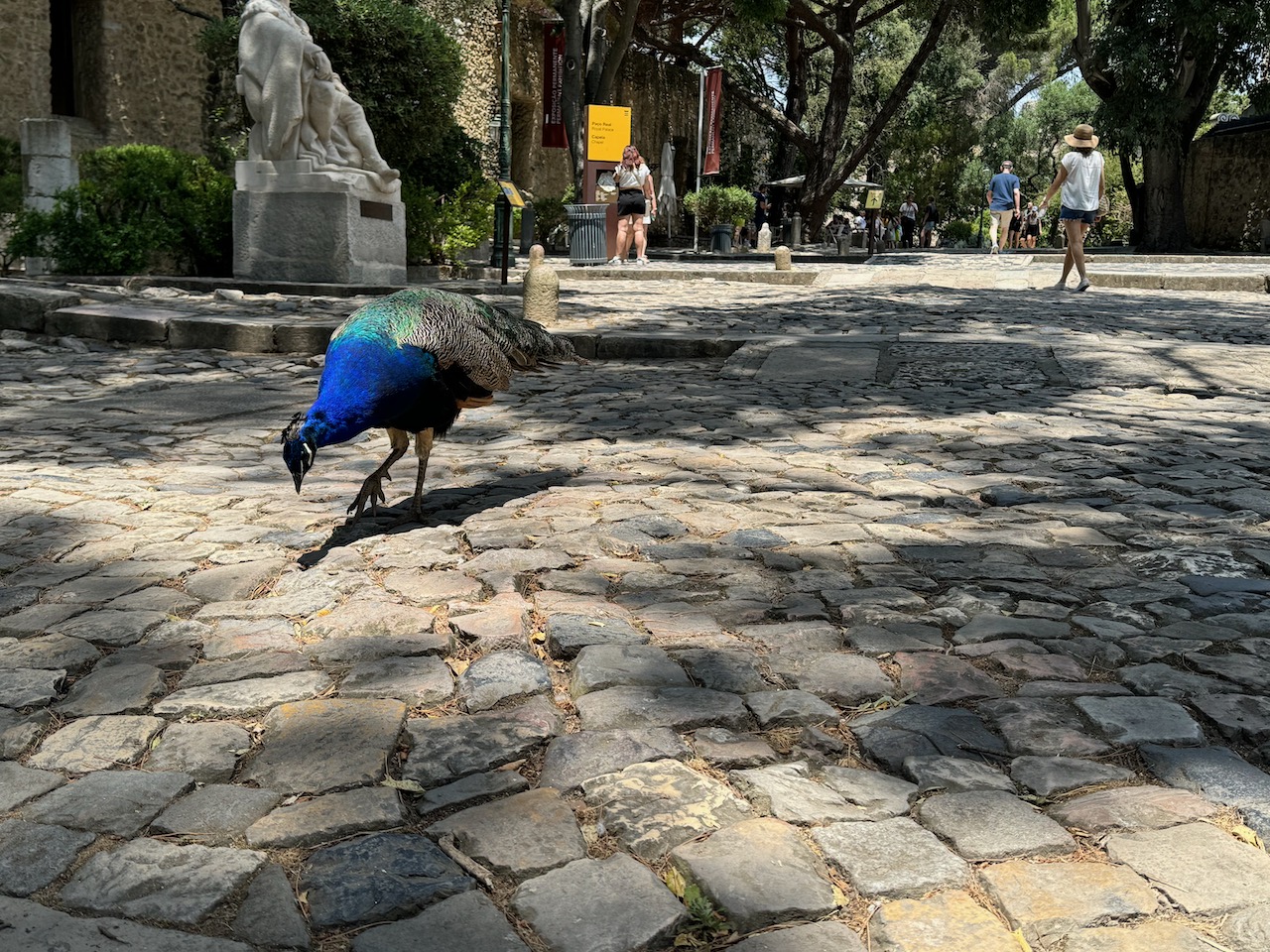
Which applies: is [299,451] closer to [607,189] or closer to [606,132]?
[607,189]

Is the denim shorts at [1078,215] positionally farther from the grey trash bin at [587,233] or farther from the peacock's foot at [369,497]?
the peacock's foot at [369,497]

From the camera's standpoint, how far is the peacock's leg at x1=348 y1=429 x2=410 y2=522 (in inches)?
174

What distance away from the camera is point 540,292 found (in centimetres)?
1011

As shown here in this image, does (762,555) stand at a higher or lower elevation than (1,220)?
lower

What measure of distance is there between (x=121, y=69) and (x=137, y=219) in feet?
35.1

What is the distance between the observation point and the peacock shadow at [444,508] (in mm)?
4219

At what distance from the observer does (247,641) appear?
3180mm

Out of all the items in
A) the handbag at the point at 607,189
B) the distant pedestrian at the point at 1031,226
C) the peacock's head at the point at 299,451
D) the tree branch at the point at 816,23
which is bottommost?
the peacock's head at the point at 299,451

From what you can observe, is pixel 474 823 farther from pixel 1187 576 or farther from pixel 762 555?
pixel 1187 576

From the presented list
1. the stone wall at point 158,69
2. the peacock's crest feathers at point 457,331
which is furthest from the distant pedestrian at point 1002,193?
the peacock's crest feathers at point 457,331

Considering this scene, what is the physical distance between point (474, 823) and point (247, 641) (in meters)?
1.19

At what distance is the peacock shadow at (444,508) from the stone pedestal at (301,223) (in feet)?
26.4

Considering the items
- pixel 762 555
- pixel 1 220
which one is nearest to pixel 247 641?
pixel 762 555

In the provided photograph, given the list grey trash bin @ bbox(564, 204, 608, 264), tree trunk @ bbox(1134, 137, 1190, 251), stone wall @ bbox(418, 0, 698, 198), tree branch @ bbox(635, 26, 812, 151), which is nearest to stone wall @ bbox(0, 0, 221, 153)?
stone wall @ bbox(418, 0, 698, 198)
